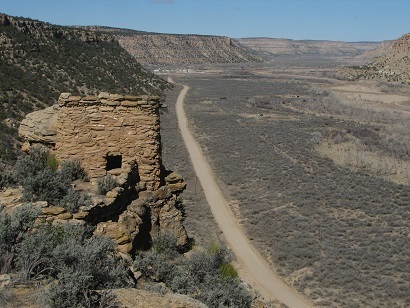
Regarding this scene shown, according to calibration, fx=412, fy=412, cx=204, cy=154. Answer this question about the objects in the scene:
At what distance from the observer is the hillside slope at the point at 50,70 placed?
2964cm

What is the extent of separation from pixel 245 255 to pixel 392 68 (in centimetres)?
10294

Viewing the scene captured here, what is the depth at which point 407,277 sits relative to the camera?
13.6m

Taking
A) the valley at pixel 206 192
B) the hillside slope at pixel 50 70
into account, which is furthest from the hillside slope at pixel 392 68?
the hillside slope at pixel 50 70

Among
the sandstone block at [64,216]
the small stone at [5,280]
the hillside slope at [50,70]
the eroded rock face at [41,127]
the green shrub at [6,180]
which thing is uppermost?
the hillside slope at [50,70]

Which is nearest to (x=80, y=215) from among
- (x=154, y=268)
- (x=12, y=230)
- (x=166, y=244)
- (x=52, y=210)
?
(x=52, y=210)

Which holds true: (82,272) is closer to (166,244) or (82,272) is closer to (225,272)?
(166,244)

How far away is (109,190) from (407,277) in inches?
418

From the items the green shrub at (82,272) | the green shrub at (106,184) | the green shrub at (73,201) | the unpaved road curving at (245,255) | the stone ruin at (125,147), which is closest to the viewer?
the green shrub at (82,272)

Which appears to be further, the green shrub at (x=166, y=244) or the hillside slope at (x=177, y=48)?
the hillside slope at (x=177, y=48)

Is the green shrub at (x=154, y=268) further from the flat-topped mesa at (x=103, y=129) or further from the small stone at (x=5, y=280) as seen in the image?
the small stone at (x=5, y=280)

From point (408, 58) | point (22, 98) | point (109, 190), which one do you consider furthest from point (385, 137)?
point (408, 58)

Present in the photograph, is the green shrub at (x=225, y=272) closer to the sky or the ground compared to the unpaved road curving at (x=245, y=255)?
closer to the sky

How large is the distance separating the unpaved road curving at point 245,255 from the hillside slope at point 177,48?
4859 inches

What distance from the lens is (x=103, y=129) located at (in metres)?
9.21
